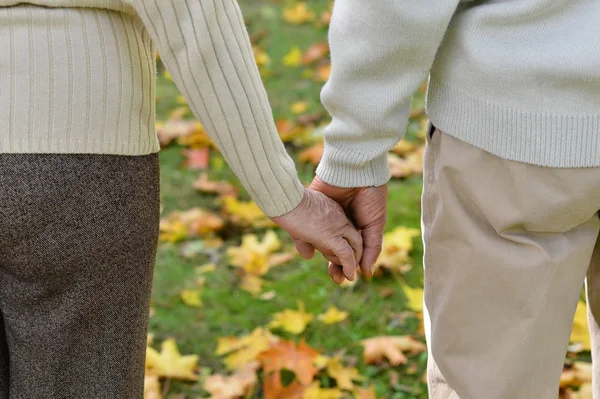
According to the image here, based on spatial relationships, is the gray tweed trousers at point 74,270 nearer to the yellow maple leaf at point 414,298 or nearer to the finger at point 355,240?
the finger at point 355,240

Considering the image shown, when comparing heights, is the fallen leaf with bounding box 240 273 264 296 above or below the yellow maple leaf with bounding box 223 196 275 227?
below

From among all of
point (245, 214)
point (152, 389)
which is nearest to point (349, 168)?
point (152, 389)

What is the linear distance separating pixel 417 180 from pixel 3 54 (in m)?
2.46

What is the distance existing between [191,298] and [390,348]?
752 mm

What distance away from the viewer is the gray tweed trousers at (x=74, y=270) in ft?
4.22

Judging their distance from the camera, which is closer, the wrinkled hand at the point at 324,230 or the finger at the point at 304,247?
the wrinkled hand at the point at 324,230

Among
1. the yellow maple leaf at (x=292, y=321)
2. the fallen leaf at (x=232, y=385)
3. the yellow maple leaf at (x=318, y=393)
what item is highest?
the yellow maple leaf at (x=292, y=321)

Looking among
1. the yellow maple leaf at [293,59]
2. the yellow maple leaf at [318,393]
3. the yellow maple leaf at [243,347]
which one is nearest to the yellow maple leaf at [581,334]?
the yellow maple leaf at [318,393]

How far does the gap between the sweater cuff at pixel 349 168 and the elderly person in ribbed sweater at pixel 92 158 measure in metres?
0.19

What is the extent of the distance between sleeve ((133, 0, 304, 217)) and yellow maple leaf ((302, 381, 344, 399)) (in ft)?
3.33

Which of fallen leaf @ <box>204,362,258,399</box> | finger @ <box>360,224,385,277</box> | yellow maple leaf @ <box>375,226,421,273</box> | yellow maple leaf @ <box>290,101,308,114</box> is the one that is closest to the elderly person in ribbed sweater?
finger @ <box>360,224,385,277</box>

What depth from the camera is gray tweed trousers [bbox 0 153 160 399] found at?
1286mm

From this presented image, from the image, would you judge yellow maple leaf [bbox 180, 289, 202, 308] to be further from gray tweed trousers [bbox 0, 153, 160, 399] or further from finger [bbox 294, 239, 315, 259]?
gray tweed trousers [bbox 0, 153, 160, 399]

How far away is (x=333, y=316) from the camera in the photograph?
8.95 feet
